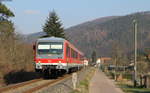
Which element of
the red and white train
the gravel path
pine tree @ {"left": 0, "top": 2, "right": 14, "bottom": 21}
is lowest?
the gravel path

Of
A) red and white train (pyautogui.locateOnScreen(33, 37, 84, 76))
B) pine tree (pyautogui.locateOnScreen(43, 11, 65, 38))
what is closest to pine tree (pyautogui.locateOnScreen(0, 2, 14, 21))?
red and white train (pyautogui.locateOnScreen(33, 37, 84, 76))

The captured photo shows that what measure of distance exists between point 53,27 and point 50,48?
36275mm

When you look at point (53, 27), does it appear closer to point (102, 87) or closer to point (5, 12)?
point (5, 12)

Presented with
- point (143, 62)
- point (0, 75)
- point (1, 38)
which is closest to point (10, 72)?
point (0, 75)

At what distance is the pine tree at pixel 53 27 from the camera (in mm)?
62562

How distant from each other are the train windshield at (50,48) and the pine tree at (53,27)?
3466 centimetres

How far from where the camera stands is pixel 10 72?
3241 cm

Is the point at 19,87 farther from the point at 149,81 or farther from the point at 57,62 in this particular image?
the point at 149,81

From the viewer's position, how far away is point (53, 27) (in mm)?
63156

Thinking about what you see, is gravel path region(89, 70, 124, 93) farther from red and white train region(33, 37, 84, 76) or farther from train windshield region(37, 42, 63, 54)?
train windshield region(37, 42, 63, 54)

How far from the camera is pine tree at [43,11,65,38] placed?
6256 centimetres

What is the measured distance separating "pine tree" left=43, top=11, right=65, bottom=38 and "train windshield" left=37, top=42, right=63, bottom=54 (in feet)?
114

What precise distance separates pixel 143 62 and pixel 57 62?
29284 millimetres

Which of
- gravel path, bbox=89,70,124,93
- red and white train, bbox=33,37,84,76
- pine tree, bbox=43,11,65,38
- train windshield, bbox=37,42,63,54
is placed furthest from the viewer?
pine tree, bbox=43,11,65,38
